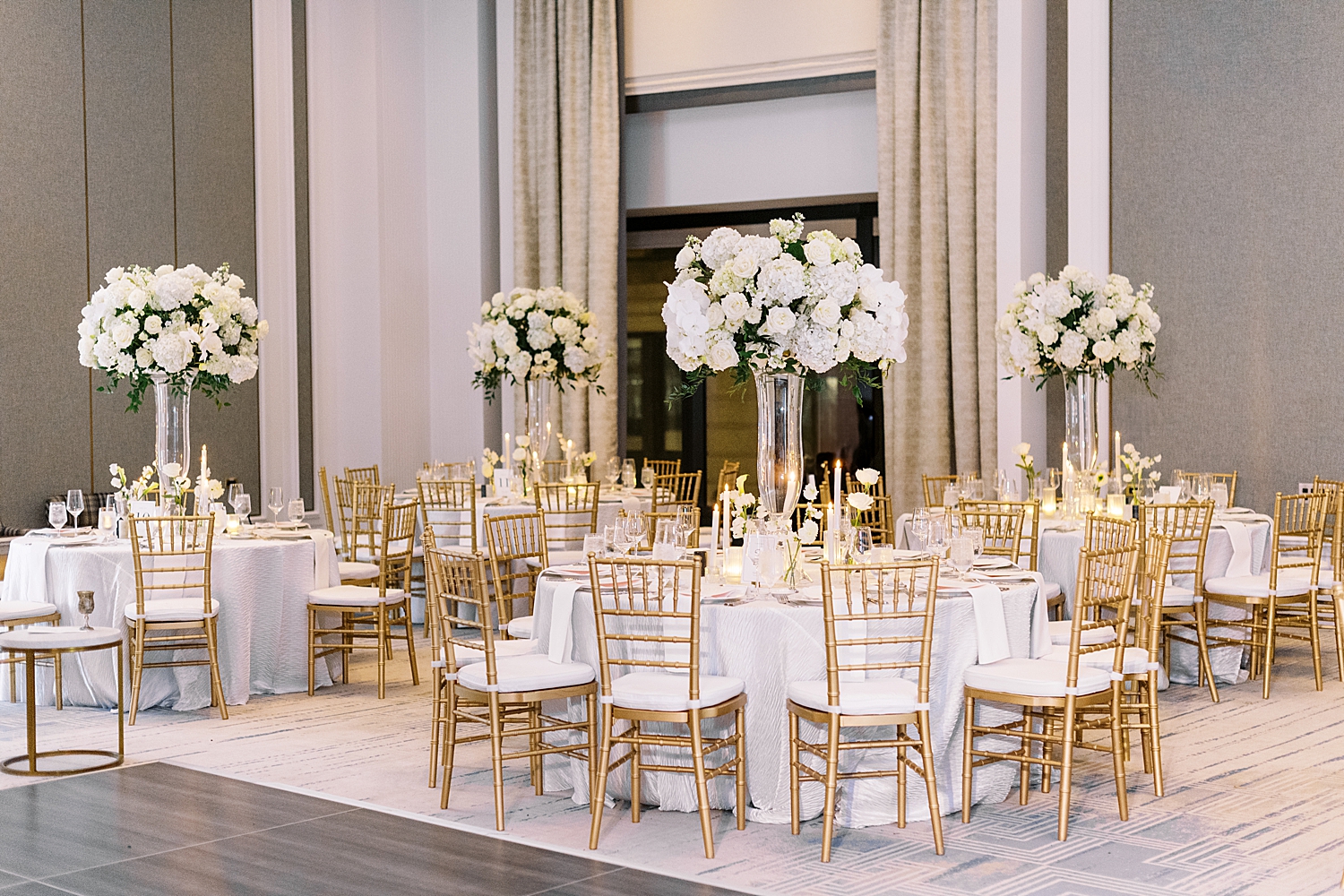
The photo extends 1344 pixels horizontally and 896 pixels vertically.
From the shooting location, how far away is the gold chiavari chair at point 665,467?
13.0m

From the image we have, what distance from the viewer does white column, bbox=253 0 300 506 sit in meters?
11.2

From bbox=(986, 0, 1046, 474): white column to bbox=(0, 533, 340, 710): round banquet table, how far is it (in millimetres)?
5419

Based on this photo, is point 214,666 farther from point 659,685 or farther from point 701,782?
point 701,782

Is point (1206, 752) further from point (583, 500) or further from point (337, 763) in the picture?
point (583, 500)

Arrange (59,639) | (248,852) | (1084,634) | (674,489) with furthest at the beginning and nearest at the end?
(674,489), (59,639), (1084,634), (248,852)

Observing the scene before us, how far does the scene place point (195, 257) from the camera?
Result: 420 inches

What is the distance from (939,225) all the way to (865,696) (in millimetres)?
7104

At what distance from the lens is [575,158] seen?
1268 cm

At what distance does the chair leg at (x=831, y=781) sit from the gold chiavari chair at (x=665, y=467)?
315 inches

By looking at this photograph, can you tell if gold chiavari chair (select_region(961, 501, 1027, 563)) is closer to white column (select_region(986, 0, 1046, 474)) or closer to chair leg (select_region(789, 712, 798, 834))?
chair leg (select_region(789, 712, 798, 834))

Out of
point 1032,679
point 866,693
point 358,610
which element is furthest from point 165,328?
point 1032,679

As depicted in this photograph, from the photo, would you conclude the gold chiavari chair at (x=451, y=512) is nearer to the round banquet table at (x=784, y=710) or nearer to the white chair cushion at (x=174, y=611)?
the white chair cushion at (x=174, y=611)

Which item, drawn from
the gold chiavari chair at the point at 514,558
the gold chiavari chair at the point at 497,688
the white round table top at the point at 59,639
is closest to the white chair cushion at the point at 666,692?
the gold chiavari chair at the point at 497,688

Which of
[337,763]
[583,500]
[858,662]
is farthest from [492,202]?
[858,662]
